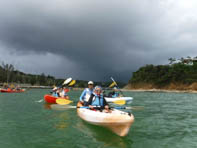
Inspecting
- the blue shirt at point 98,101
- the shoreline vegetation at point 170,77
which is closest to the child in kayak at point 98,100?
the blue shirt at point 98,101

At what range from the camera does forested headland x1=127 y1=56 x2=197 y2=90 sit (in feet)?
299

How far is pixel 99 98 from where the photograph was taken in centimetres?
905

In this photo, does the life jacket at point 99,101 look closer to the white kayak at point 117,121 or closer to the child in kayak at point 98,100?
the child in kayak at point 98,100

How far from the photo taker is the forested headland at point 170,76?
91.0 metres

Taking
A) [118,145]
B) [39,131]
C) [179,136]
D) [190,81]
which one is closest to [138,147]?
[118,145]

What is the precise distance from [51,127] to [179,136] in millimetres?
5958

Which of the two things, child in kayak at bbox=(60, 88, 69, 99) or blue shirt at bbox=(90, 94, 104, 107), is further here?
child in kayak at bbox=(60, 88, 69, 99)

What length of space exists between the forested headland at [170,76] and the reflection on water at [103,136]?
88.5 metres

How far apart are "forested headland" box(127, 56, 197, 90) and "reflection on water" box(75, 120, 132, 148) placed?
290 feet

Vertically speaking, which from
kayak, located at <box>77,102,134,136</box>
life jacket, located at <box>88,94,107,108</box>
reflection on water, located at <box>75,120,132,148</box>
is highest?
life jacket, located at <box>88,94,107,108</box>

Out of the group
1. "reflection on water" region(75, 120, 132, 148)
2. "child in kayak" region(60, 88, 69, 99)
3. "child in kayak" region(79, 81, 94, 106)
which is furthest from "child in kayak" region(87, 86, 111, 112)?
"child in kayak" region(60, 88, 69, 99)

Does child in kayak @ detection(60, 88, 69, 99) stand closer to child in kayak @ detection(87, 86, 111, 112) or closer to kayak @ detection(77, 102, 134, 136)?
child in kayak @ detection(87, 86, 111, 112)

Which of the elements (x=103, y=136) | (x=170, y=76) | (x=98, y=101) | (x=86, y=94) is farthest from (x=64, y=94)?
(x=170, y=76)

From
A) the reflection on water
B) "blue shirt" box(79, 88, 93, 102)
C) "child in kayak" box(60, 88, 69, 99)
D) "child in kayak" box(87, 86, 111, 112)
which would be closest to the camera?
the reflection on water
